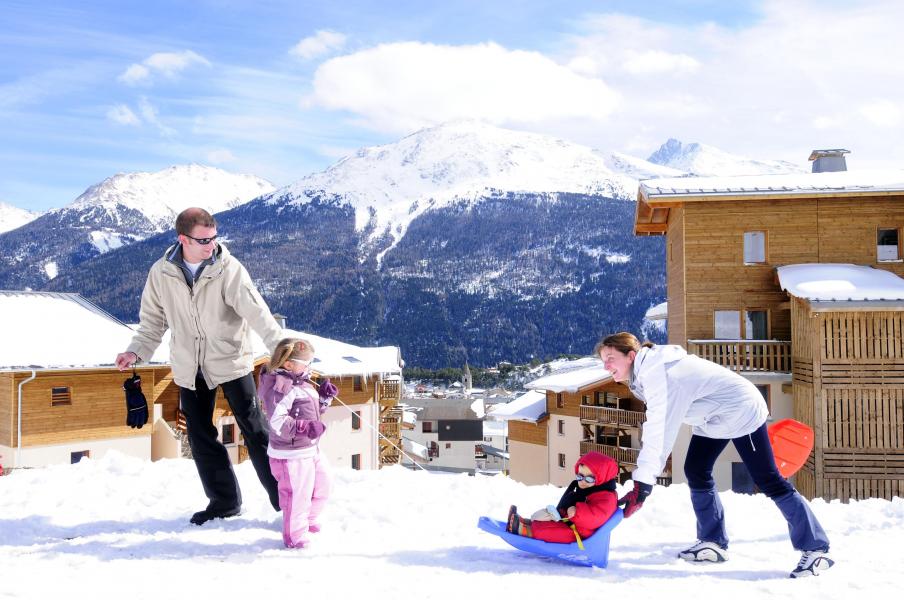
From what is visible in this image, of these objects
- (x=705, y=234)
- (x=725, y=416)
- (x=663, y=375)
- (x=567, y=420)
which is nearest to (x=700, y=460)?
(x=725, y=416)

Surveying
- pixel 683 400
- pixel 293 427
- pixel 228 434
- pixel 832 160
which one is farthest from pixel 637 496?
pixel 228 434

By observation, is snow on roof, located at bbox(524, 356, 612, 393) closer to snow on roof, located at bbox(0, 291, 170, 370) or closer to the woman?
snow on roof, located at bbox(0, 291, 170, 370)

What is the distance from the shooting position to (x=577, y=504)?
4.52 m

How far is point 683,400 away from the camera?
172 inches

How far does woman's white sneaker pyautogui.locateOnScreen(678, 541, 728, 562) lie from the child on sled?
66 cm

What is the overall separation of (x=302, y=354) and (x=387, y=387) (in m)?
29.8

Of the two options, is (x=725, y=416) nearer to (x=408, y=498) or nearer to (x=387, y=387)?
(x=408, y=498)

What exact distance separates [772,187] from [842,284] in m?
3.44

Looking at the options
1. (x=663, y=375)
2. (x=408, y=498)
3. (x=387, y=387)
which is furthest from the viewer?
(x=387, y=387)

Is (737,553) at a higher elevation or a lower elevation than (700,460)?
lower

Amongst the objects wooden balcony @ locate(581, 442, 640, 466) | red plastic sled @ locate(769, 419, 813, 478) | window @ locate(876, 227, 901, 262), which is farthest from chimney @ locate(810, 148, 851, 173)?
red plastic sled @ locate(769, 419, 813, 478)

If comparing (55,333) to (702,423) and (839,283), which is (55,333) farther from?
(702,423)

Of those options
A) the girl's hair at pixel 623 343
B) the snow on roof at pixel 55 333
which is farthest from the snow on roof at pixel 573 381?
the girl's hair at pixel 623 343

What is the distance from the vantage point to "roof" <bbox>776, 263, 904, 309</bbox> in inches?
651
